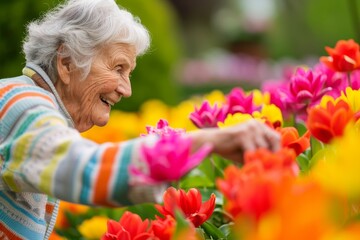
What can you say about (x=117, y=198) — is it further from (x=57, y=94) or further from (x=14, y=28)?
(x=14, y=28)

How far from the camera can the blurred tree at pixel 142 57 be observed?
18.0ft

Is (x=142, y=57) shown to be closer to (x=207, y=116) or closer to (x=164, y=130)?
(x=207, y=116)

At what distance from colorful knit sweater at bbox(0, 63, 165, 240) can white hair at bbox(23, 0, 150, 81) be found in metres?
0.14

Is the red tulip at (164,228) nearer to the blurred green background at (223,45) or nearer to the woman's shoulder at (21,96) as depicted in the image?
the woman's shoulder at (21,96)

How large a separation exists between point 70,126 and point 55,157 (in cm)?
50

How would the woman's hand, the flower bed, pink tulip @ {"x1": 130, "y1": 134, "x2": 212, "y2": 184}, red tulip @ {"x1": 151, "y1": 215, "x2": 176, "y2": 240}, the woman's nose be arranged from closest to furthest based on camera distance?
the flower bed < pink tulip @ {"x1": 130, "y1": 134, "x2": 212, "y2": 184} < the woman's hand < red tulip @ {"x1": 151, "y1": 215, "x2": 176, "y2": 240} < the woman's nose

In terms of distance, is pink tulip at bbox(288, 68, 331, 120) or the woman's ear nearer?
the woman's ear

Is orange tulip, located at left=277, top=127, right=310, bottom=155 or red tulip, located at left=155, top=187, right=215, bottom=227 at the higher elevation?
orange tulip, located at left=277, top=127, right=310, bottom=155

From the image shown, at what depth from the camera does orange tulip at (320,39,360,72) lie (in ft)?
7.55

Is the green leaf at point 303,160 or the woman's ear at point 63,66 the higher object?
the woman's ear at point 63,66

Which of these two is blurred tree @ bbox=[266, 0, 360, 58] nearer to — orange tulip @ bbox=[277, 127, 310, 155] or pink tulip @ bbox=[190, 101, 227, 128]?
pink tulip @ bbox=[190, 101, 227, 128]

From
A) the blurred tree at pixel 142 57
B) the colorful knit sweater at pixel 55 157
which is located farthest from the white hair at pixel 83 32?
the blurred tree at pixel 142 57

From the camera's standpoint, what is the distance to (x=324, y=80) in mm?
2254

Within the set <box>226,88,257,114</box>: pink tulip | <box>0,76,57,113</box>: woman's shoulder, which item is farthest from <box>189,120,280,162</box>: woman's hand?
<box>226,88,257,114</box>: pink tulip
